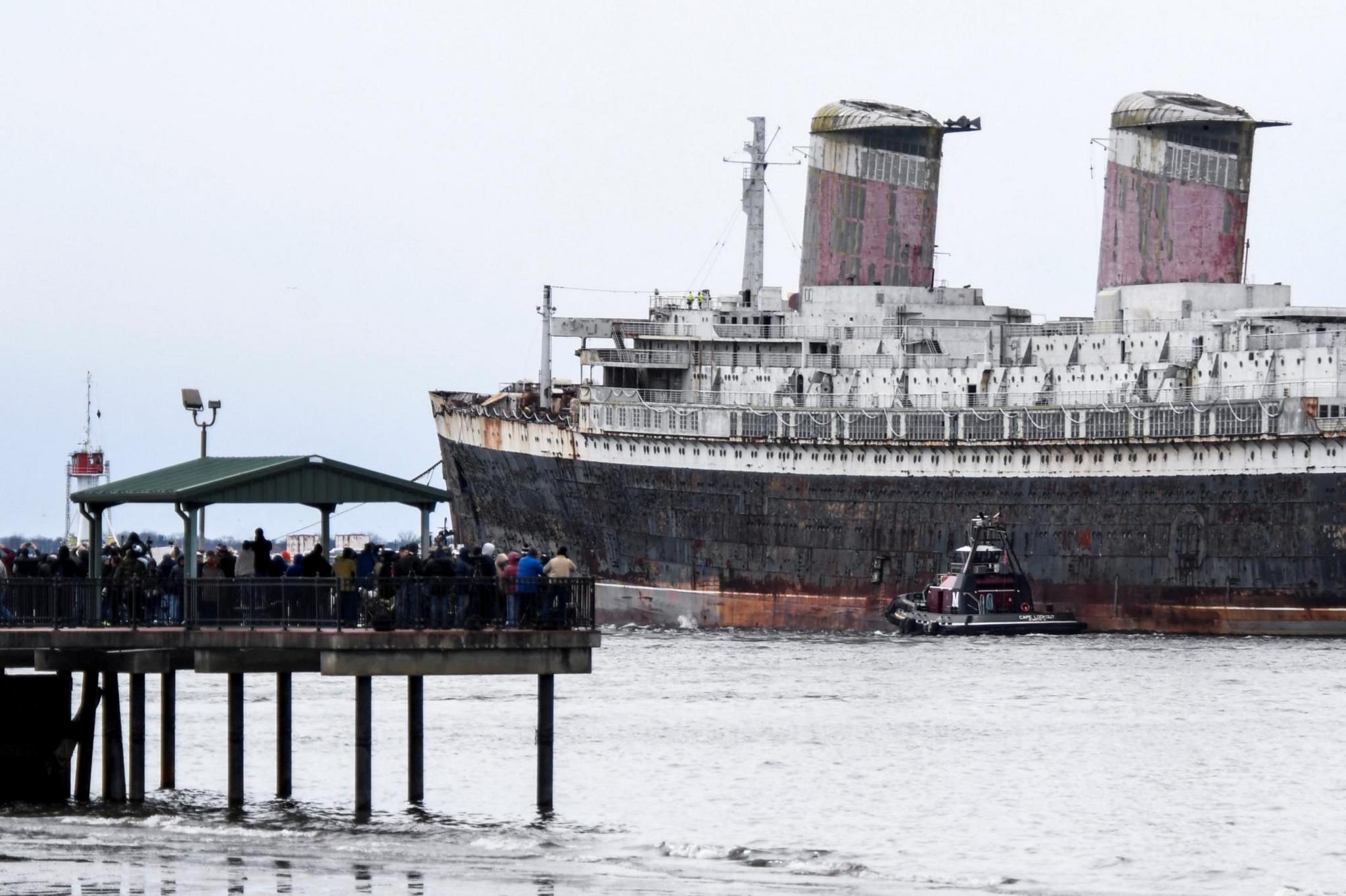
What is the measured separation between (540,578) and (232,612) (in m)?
4.51

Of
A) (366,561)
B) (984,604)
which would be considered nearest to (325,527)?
(366,561)

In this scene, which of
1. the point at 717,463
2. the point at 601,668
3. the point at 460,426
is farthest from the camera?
the point at 460,426

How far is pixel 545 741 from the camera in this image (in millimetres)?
39969

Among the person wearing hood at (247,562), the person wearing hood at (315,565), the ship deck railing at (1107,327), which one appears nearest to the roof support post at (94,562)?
the person wearing hood at (247,562)

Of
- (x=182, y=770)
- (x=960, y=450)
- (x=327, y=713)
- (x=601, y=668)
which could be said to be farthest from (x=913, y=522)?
(x=182, y=770)

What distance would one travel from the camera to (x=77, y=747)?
4425cm

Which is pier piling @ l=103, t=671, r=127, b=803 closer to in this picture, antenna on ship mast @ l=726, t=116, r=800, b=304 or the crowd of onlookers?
the crowd of onlookers

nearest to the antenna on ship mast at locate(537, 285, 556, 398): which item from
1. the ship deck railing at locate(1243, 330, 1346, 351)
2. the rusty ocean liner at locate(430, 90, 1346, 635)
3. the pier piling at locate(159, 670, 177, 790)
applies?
the rusty ocean liner at locate(430, 90, 1346, 635)

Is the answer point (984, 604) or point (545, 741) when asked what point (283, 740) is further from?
point (984, 604)

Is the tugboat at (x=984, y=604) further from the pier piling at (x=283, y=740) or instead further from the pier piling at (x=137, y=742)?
the pier piling at (x=137, y=742)

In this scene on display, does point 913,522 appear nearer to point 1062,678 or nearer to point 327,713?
point 1062,678

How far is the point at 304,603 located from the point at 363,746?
2801 millimetres

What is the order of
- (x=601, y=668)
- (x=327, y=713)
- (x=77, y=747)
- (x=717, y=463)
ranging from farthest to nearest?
(x=717, y=463)
(x=601, y=668)
(x=327, y=713)
(x=77, y=747)

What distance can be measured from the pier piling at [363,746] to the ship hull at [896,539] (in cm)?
4601
